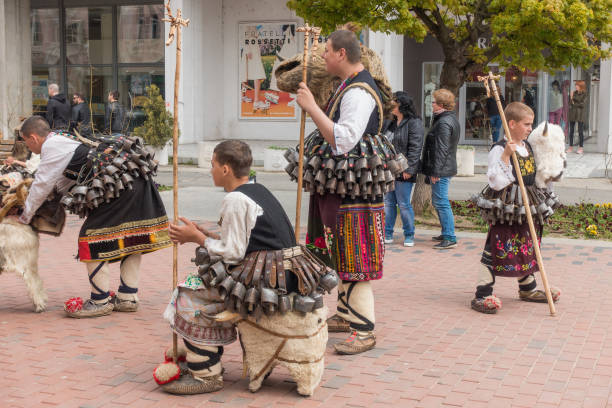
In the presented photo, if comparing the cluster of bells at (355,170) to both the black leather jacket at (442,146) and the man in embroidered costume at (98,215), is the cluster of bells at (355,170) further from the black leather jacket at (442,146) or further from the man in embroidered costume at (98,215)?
the black leather jacket at (442,146)

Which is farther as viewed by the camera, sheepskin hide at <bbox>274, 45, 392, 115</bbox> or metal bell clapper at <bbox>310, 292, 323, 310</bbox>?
sheepskin hide at <bbox>274, 45, 392, 115</bbox>

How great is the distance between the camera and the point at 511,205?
653 centimetres

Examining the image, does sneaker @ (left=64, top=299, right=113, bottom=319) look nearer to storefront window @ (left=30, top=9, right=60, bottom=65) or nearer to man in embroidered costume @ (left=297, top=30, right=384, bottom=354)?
man in embroidered costume @ (left=297, top=30, right=384, bottom=354)

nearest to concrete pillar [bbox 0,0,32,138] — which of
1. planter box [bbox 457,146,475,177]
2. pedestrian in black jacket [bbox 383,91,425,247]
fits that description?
planter box [bbox 457,146,475,177]

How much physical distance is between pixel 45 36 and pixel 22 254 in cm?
2210

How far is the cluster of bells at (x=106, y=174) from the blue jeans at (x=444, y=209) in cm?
423

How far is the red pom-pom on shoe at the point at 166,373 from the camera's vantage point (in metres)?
4.73

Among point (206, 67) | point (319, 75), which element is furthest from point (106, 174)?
point (206, 67)

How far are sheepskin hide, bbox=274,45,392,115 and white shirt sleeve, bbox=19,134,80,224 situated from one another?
1754 millimetres

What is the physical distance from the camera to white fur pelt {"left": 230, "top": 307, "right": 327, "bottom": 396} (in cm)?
462

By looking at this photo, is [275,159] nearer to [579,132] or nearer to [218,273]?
[579,132]

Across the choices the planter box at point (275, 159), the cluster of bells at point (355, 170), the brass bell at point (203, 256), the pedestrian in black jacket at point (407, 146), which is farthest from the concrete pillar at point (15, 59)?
the brass bell at point (203, 256)

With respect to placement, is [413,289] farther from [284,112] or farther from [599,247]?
[284,112]

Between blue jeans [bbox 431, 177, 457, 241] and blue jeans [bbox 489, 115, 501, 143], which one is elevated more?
blue jeans [bbox 489, 115, 501, 143]
